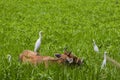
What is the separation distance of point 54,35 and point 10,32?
1.25 metres

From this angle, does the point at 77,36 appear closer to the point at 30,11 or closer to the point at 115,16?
the point at 115,16

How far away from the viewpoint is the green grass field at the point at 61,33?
4387 mm

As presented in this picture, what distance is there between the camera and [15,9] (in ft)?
50.7

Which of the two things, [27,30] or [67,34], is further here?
[27,30]

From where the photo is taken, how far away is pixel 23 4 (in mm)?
16719

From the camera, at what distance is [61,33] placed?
36.1ft

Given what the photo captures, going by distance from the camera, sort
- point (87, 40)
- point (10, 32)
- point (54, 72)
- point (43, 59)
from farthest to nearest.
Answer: point (10, 32) < point (87, 40) < point (43, 59) < point (54, 72)

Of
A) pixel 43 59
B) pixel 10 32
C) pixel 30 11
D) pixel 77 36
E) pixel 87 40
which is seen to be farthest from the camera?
pixel 30 11

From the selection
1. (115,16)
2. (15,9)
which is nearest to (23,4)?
(15,9)

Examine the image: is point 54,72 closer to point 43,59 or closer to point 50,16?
point 43,59

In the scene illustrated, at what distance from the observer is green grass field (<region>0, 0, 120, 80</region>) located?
439 centimetres

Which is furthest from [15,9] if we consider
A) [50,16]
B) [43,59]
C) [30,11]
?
[43,59]

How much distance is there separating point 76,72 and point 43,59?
0.88 m

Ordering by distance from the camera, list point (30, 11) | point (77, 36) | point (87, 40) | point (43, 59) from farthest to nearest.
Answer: point (30, 11) → point (77, 36) → point (87, 40) → point (43, 59)
